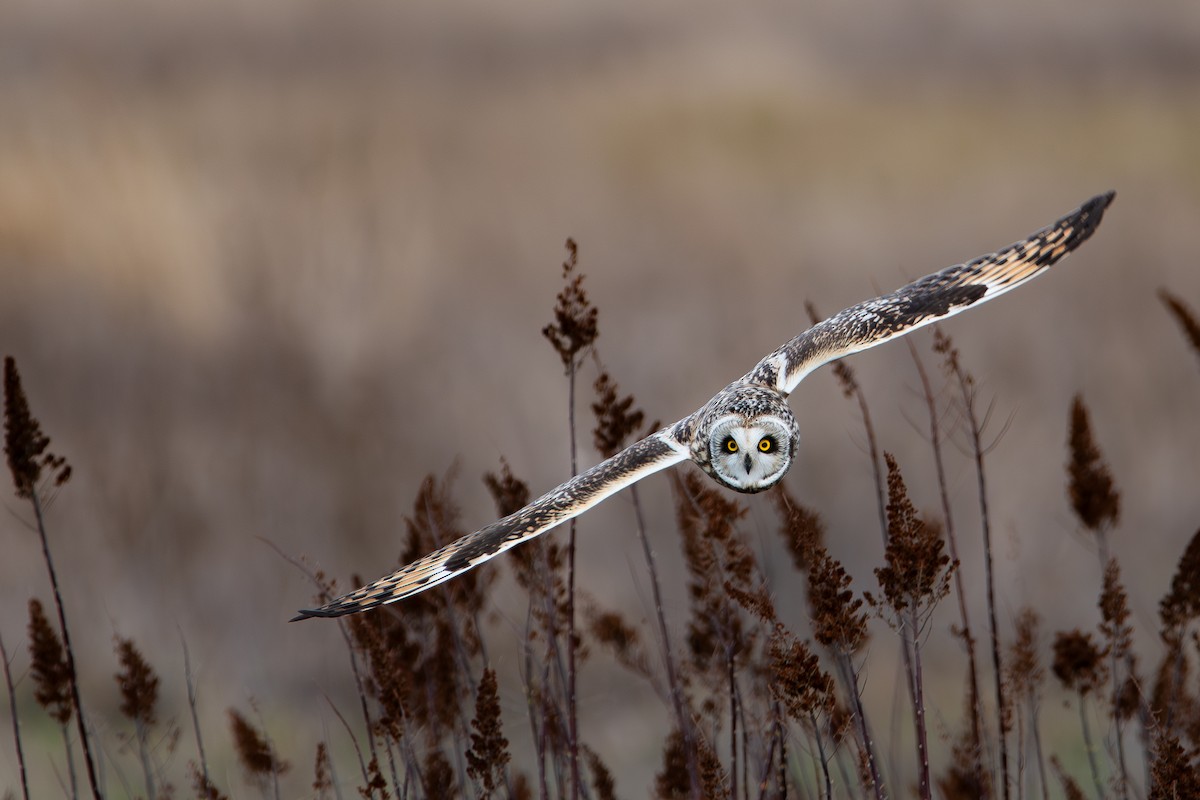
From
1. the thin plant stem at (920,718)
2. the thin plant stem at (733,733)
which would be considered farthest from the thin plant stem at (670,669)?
the thin plant stem at (920,718)

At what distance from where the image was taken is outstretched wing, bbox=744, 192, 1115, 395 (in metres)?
4.96

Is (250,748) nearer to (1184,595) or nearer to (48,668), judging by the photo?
(48,668)

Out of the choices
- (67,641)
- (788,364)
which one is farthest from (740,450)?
(67,641)

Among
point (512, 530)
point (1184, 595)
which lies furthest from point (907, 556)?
point (1184, 595)

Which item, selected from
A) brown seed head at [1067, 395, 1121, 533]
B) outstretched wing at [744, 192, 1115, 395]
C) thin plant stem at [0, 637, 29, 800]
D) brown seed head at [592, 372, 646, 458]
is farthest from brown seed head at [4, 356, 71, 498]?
brown seed head at [1067, 395, 1121, 533]

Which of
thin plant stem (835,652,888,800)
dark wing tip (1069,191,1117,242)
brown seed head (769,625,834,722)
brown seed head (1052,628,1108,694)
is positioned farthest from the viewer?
dark wing tip (1069,191,1117,242)

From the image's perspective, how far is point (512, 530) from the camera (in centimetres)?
404

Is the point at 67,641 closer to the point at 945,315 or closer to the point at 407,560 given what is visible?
the point at 407,560

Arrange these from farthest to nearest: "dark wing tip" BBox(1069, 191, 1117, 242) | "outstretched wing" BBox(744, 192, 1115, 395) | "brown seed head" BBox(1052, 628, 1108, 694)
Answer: "dark wing tip" BBox(1069, 191, 1117, 242)
"outstretched wing" BBox(744, 192, 1115, 395)
"brown seed head" BBox(1052, 628, 1108, 694)

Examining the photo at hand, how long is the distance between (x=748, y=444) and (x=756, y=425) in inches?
3.8

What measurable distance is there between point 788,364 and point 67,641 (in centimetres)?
329

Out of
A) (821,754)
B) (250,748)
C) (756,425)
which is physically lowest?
(821,754)

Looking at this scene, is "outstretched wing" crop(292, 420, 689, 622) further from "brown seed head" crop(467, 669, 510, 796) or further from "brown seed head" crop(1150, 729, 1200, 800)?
"brown seed head" crop(1150, 729, 1200, 800)

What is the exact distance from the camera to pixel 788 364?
506 centimetres
